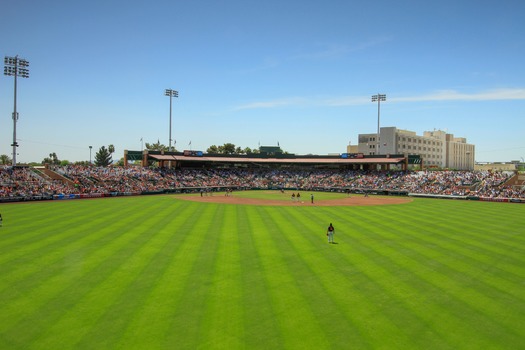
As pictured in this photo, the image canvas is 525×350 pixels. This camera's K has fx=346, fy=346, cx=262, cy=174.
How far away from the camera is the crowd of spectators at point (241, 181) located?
58.6 meters

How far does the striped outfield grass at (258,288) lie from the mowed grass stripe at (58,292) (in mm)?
63

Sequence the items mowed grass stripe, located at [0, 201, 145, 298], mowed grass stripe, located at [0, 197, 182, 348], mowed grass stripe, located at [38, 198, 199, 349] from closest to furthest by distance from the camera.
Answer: mowed grass stripe, located at [38, 198, 199, 349] < mowed grass stripe, located at [0, 197, 182, 348] < mowed grass stripe, located at [0, 201, 145, 298]

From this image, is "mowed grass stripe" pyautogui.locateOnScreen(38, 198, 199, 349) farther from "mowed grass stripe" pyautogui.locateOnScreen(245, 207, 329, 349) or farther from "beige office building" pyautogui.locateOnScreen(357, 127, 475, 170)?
"beige office building" pyautogui.locateOnScreen(357, 127, 475, 170)

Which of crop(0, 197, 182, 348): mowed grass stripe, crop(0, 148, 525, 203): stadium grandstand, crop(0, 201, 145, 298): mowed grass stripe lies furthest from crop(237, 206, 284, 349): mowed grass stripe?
crop(0, 148, 525, 203): stadium grandstand

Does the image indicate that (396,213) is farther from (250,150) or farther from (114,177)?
(250,150)

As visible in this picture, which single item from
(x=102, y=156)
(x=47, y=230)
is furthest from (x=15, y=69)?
(x=102, y=156)

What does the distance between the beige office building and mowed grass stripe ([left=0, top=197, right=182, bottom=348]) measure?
10654 cm

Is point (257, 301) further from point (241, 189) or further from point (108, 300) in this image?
point (241, 189)

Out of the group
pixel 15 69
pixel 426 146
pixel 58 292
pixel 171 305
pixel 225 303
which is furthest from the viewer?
pixel 426 146

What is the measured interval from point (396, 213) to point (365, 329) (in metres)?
32.0

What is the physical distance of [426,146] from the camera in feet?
479

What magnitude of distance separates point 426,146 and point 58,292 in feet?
503

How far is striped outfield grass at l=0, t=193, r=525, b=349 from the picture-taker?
1159cm

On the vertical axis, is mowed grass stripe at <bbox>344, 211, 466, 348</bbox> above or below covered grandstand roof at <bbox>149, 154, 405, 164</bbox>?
below
